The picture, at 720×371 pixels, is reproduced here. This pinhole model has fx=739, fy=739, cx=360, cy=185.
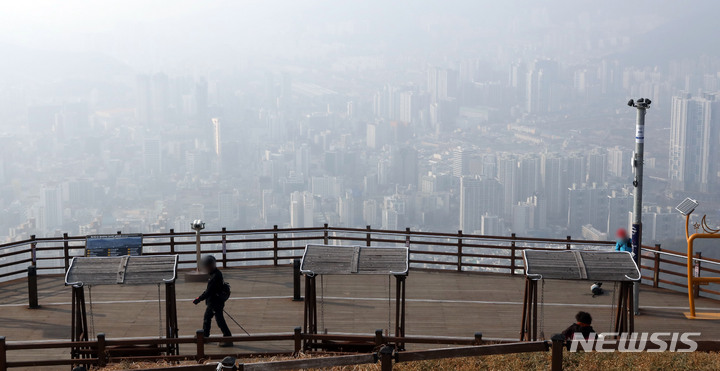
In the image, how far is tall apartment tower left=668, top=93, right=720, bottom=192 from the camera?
98.1m

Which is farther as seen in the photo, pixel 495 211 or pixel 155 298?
pixel 495 211

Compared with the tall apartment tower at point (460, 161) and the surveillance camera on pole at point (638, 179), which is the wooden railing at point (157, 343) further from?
the tall apartment tower at point (460, 161)

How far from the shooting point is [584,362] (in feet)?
32.6

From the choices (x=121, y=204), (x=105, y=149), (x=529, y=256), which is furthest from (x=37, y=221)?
(x=529, y=256)

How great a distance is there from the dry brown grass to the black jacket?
2.49 meters

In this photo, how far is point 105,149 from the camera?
138000 mm

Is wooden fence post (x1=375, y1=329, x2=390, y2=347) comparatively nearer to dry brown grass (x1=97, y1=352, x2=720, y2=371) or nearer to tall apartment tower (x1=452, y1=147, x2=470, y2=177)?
dry brown grass (x1=97, y1=352, x2=720, y2=371)

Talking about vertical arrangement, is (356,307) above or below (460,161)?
above

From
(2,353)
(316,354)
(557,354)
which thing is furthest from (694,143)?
(2,353)

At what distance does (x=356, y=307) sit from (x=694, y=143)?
103699 millimetres

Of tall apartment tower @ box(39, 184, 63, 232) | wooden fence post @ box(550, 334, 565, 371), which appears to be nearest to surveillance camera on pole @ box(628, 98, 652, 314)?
wooden fence post @ box(550, 334, 565, 371)

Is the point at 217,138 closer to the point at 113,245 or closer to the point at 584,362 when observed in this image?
the point at 113,245

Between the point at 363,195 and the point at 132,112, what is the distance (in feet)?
216

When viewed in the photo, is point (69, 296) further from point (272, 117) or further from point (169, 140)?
point (272, 117)
